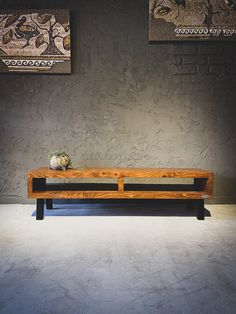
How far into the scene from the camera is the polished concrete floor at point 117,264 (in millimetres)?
1363

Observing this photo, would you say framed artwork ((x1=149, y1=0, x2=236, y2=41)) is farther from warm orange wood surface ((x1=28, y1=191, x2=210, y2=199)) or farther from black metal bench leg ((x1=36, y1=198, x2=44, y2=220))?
black metal bench leg ((x1=36, y1=198, x2=44, y2=220))

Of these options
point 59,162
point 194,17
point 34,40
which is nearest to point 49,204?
point 59,162

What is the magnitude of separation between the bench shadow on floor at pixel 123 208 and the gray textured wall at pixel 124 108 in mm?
504

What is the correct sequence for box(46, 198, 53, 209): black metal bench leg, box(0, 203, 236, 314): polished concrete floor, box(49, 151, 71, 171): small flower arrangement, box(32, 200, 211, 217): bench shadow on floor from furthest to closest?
box(46, 198, 53, 209): black metal bench leg < box(32, 200, 211, 217): bench shadow on floor < box(49, 151, 71, 171): small flower arrangement < box(0, 203, 236, 314): polished concrete floor

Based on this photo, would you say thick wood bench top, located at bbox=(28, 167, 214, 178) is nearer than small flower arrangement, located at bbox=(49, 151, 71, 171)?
Yes

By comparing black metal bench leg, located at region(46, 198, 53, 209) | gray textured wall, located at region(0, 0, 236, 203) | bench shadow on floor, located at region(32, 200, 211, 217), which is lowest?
bench shadow on floor, located at region(32, 200, 211, 217)

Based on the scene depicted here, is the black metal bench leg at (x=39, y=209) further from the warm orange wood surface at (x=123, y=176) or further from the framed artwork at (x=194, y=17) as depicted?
the framed artwork at (x=194, y=17)

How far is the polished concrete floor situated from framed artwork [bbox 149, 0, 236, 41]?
91.5 inches

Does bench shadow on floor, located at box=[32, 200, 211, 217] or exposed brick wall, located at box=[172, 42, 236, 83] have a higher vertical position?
exposed brick wall, located at box=[172, 42, 236, 83]

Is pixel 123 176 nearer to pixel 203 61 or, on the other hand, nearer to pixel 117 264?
pixel 117 264

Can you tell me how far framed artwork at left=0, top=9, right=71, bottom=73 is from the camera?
3455 mm

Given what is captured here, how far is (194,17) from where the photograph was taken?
3438 millimetres

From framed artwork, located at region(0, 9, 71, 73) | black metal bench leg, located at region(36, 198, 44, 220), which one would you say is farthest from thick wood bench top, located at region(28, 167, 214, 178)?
framed artwork, located at region(0, 9, 71, 73)

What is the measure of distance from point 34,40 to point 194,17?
208cm
